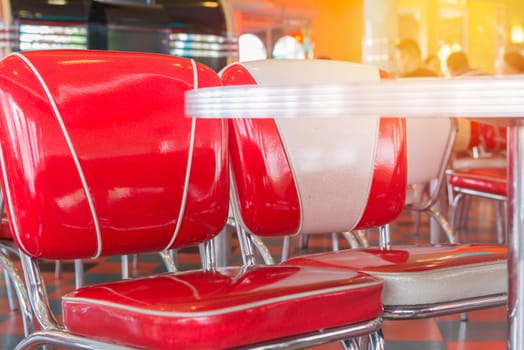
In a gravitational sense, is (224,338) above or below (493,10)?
below

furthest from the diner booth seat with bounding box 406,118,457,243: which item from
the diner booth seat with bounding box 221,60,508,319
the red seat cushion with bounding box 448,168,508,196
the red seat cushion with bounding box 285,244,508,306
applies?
the red seat cushion with bounding box 285,244,508,306

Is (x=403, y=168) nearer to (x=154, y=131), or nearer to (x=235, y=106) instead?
(x=154, y=131)

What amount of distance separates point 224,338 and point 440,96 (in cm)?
42

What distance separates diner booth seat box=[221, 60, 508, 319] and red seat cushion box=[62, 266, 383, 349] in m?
0.23

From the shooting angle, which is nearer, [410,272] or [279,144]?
[410,272]

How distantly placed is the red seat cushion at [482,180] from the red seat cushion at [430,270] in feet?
4.38

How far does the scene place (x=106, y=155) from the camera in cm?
134

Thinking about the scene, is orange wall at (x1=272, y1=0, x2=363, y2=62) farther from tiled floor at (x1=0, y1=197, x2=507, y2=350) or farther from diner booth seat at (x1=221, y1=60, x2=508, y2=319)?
diner booth seat at (x1=221, y1=60, x2=508, y2=319)

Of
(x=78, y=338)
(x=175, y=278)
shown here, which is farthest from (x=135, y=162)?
(x=78, y=338)

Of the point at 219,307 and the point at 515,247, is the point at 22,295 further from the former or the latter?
the point at 515,247

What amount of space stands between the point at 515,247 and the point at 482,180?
203cm

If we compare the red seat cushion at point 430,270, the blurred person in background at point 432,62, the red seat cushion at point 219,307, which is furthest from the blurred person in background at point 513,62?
the red seat cushion at point 219,307

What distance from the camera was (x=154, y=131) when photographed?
54.9 inches

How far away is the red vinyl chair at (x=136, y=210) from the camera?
107 cm
